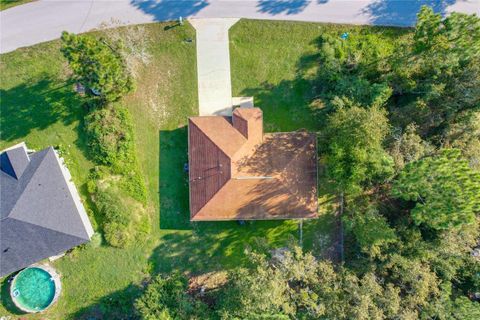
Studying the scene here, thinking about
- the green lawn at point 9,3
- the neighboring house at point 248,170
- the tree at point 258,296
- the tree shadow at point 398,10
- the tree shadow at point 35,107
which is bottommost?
the tree at point 258,296

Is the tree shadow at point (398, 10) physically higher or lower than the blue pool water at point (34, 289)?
higher

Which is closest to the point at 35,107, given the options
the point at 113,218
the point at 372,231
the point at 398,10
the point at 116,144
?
the point at 116,144

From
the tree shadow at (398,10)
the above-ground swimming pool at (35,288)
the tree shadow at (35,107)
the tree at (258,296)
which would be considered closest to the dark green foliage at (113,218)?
the above-ground swimming pool at (35,288)

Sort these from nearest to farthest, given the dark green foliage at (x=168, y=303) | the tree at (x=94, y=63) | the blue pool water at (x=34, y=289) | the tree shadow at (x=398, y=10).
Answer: the tree at (x=94, y=63) < the dark green foliage at (x=168, y=303) < the blue pool water at (x=34, y=289) < the tree shadow at (x=398, y=10)

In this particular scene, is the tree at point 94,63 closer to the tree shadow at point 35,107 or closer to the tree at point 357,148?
the tree shadow at point 35,107

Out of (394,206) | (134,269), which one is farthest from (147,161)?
(394,206)

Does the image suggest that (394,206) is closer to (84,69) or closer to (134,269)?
(134,269)

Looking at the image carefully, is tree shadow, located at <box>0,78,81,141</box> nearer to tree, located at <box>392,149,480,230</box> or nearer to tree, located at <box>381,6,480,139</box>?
tree, located at <box>381,6,480,139</box>
